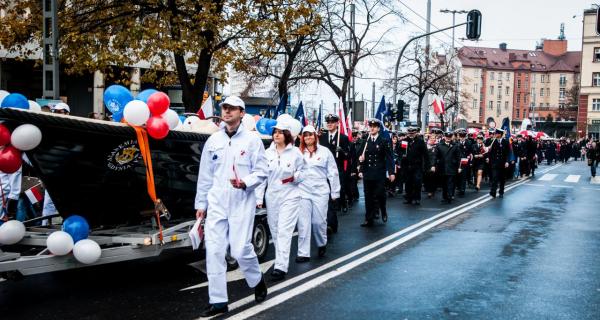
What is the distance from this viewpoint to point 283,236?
7.92m

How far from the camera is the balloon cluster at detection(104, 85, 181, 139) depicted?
711cm

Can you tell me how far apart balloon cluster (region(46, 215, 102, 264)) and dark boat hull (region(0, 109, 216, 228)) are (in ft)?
1.57

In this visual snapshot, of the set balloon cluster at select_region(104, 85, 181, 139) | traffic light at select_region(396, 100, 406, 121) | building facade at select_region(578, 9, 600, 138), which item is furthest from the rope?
building facade at select_region(578, 9, 600, 138)

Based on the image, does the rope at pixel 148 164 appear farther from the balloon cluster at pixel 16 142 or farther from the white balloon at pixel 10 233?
the white balloon at pixel 10 233

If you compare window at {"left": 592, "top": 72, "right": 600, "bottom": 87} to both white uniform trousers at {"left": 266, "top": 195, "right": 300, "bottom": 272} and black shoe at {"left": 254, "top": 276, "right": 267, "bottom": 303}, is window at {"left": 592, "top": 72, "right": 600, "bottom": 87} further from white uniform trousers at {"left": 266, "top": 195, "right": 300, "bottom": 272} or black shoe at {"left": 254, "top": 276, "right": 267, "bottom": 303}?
black shoe at {"left": 254, "top": 276, "right": 267, "bottom": 303}

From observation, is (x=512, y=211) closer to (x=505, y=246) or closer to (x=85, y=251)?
(x=505, y=246)

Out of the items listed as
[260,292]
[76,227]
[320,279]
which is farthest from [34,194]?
[260,292]

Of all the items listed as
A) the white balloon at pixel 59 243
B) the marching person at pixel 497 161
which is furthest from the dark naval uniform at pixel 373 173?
the marching person at pixel 497 161

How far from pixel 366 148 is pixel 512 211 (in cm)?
454

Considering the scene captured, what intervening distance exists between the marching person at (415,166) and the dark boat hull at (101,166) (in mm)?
9438

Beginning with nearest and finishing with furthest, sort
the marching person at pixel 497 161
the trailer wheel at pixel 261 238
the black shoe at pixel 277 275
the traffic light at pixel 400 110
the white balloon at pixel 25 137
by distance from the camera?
the white balloon at pixel 25 137, the black shoe at pixel 277 275, the trailer wheel at pixel 261 238, the marching person at pixel 497 161, the traffic light at pixel 400 110

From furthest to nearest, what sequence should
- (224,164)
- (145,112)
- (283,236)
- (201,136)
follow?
(201,136) → (283,236) → (145,112) → (224,164)

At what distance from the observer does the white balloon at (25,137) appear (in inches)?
248

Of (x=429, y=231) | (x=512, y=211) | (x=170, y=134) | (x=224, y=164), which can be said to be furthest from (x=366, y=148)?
(x=224, y=164)
